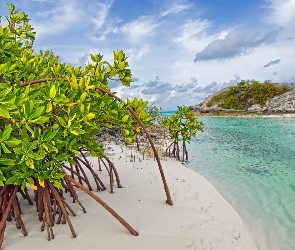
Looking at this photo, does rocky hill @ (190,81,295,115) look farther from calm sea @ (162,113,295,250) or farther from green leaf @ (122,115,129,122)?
green leaf @ (122,115,129,122)

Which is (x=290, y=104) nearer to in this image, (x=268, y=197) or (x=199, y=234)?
(x=268, y=197)

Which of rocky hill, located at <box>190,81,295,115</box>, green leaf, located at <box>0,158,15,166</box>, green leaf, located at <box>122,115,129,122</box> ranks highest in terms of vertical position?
rocky hill, located at <box>190,81,295,115</box>

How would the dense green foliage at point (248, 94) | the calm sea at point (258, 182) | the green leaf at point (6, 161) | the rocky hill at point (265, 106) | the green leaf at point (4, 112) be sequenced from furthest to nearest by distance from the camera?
the dense green foliage at point (248, 94) → the rocky hill at point (265, 106) → the calm sea at point (258, 182) → the green leaf at point (6, 161) → the green leaf at point (4, 112)

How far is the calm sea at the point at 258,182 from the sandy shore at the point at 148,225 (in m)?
0.73

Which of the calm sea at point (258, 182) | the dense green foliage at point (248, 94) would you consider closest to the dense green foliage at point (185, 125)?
the calm sea at point (258, 182)

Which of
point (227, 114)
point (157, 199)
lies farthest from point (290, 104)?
point (157, 199)

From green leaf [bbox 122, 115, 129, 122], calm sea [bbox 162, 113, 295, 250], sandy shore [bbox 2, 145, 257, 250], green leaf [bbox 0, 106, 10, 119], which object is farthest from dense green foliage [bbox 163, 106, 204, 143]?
green leaf [bbox 0, 106, 10, 119]

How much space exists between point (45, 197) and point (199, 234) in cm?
261

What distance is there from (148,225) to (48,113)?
2.72 meters

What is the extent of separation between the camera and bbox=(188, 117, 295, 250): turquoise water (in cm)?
609

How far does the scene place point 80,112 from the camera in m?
3.25

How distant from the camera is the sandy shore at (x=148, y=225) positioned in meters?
4.02

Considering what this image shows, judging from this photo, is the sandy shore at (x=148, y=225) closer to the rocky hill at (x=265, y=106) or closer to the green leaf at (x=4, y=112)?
the green leaf at (x=4, y=112)

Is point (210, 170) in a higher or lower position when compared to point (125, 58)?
lower
